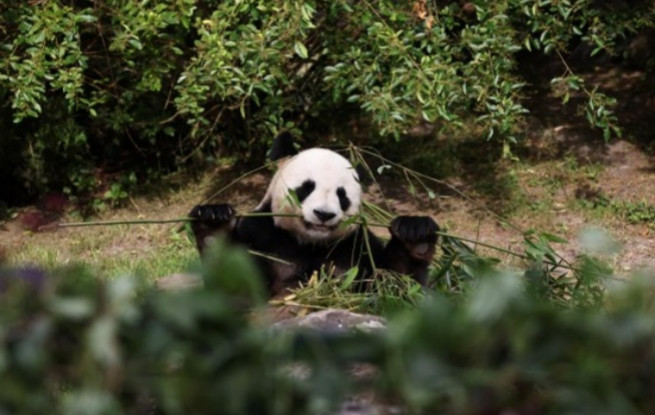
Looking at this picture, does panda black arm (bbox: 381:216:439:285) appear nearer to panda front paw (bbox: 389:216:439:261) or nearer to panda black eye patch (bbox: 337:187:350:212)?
panda front paw (bbox: 389:216:439:261)

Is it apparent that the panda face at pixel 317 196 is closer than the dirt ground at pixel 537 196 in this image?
Yes

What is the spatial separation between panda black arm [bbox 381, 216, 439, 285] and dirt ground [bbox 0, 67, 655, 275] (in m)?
2.87

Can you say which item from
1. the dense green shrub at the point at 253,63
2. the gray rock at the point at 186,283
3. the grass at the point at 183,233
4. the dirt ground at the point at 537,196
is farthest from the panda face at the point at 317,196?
the dirt ground at the point at 537,196

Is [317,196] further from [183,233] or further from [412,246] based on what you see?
[183,233]

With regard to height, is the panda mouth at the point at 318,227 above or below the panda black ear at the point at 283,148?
below

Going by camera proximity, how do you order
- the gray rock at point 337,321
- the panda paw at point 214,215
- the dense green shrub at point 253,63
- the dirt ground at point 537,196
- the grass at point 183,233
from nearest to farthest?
Answer: the gray rock at point 337,321 → the panda paw at point 214,215 → the grass at point 183,233 → the dense green shrub at point 253,63 → the dirt ground at point 537,196

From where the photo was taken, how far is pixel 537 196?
901cm

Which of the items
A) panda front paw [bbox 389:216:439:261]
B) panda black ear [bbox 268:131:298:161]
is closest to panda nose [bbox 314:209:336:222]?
panda front paw [bbox 389:216:439:261]

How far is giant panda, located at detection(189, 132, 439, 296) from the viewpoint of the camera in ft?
16.6

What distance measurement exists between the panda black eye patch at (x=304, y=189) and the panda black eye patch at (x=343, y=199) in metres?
0.14

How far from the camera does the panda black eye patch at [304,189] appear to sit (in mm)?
5293

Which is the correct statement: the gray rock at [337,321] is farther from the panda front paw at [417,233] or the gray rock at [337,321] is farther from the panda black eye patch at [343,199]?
the panda black eye patch at [343,199]

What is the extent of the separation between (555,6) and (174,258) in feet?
11.3

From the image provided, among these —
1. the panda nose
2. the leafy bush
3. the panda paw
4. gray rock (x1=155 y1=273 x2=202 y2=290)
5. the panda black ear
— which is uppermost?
the leafy bush
